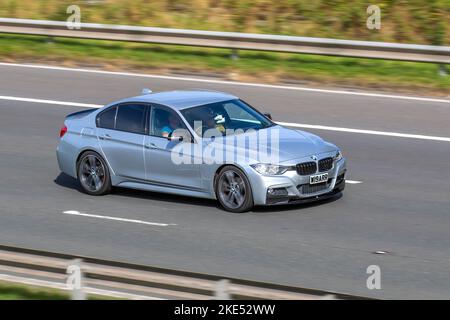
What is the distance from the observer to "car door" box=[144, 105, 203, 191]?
13445 mm

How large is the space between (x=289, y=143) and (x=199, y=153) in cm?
120

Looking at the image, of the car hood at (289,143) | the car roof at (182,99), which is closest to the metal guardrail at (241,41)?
the car roof at (182,99)

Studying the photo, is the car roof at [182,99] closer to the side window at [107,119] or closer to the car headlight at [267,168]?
the side window at [107,119]

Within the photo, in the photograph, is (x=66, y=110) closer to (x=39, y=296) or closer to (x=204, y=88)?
(x=204, y=88)

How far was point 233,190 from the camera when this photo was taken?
13.1 m

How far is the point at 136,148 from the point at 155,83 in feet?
24.6

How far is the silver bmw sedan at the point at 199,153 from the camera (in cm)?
1293

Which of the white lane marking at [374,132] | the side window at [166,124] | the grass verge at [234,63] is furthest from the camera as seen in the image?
the grass verge at [234,63]

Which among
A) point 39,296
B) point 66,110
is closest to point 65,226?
point 39,296

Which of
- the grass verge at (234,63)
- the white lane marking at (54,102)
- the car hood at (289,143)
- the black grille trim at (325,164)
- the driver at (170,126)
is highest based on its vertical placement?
the driver at (170,126)

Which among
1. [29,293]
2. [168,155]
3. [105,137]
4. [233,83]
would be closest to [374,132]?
[233,83]

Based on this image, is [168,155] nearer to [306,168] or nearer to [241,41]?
[306,168]

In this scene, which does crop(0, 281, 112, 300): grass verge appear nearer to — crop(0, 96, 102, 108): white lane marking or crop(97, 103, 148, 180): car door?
crop(97, 103, 148, 180): car door

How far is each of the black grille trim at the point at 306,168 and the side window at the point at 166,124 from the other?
163 centimetres
